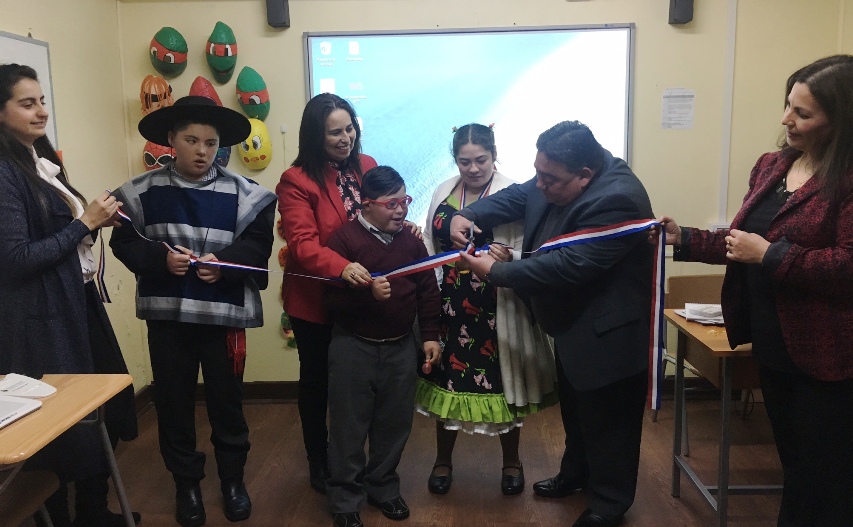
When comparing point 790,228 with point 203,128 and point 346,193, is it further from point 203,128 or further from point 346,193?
point 203,128

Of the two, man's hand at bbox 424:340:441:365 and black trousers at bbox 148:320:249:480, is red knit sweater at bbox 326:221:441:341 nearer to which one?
man's hand at bbox 424:340:441:365

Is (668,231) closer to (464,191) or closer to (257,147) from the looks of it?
(464,191)

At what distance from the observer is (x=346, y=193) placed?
268 centimetres

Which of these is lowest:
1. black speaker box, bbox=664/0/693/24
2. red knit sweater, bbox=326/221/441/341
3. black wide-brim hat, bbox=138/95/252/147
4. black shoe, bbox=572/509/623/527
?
black shoe, bbox=572/509/623/527

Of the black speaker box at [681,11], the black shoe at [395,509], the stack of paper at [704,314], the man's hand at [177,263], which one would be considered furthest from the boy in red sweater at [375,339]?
the black speaker box at [681,11]

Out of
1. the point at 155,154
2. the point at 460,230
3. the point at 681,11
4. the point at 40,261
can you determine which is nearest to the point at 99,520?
the point at 40,261

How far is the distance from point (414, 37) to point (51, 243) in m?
2.41

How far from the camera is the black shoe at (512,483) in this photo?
2934mm

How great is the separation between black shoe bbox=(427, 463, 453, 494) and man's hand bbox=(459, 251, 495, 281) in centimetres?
104

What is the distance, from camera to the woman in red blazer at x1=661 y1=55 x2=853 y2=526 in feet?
6.11

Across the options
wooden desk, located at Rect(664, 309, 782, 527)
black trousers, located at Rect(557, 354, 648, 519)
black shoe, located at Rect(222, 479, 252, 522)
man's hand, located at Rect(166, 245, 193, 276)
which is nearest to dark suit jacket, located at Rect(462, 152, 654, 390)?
black trousers, located at Rect(557, 354, 648, 519)

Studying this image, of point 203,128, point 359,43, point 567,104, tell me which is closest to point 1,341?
point 203,128

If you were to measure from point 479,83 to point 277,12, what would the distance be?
1.25 meters

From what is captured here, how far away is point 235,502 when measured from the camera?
9.03ft
